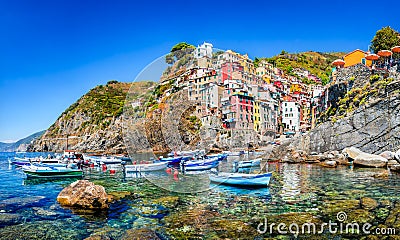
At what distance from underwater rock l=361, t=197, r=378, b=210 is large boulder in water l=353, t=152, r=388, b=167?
15261mm

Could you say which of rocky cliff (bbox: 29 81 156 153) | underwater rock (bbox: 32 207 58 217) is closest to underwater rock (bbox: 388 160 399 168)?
underwater rock (bbox: 32 207 58 217)

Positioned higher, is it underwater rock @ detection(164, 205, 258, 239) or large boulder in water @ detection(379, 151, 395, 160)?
large boulder in water @ detection(379, 151, 395, 160)

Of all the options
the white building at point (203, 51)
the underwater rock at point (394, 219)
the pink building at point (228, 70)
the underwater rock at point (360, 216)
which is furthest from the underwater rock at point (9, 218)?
the underwater rock at point (394, 219)

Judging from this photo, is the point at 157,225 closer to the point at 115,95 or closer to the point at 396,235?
the point at 396,235

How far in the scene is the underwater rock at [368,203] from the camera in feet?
36.8

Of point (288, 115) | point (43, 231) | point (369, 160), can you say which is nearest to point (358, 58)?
point (369, 160)

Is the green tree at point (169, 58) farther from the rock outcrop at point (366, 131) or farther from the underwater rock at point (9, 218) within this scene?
the rock outcrop at point (366, 131)

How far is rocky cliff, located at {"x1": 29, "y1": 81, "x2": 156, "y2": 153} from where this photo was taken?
229 ft

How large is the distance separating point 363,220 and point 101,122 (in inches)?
3189

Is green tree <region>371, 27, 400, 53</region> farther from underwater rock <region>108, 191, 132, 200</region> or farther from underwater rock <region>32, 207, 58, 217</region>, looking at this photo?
underwater rock <region>32, 207, 58, 217</region>

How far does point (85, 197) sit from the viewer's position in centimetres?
1210

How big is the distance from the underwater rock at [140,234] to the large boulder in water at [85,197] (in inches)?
143

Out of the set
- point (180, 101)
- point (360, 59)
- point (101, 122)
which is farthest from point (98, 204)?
point (101, 122)

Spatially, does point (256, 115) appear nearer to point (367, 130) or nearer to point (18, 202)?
point (18, 202)
